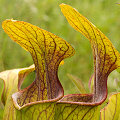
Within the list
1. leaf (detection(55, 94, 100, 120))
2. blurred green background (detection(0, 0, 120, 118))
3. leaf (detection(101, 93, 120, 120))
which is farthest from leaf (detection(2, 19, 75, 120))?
blurred green background (detection(0, 0, 120, 118))

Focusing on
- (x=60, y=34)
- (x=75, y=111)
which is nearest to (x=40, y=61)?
(x=75, y=111)

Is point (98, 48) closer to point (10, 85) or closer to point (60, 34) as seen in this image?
point (10, 85)

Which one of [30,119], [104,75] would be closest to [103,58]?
[104,75]

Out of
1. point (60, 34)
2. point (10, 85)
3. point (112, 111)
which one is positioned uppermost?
point (60, 34)

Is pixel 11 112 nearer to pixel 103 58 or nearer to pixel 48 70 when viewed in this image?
pixel 48 70

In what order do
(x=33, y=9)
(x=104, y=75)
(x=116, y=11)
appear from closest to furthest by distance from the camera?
(x=104, y=75), (x=33, y=9), (x=116, y=11)

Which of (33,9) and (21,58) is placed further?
(21,58)
